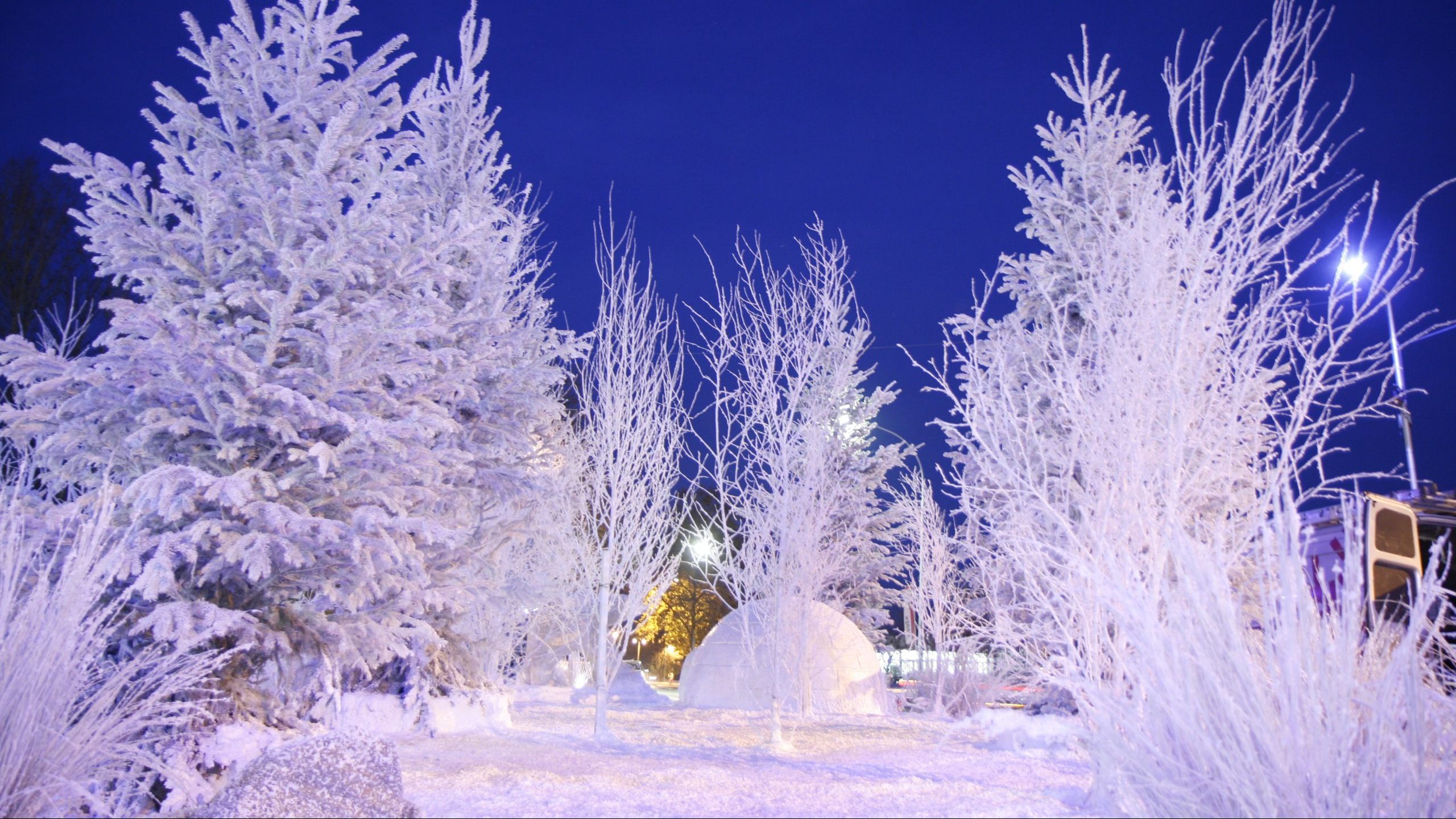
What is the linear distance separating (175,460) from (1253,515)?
7.16m

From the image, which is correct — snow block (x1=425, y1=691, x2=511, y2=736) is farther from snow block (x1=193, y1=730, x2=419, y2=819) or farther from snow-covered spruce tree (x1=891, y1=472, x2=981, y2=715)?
snow-covered spruce tree (x1=891, y1=472, x2=981, y2=715)

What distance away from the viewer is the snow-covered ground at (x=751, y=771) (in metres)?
4.66

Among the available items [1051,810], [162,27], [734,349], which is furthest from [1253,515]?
[162,27]

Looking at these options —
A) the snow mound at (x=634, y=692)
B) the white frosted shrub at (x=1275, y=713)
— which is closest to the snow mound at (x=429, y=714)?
the snow mound at (x=634, y=692)

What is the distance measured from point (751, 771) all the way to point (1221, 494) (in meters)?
3.94

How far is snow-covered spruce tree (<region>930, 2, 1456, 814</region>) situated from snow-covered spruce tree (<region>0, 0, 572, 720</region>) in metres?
4.20

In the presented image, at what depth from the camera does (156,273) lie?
6328 mm

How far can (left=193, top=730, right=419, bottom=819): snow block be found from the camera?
4.21 m

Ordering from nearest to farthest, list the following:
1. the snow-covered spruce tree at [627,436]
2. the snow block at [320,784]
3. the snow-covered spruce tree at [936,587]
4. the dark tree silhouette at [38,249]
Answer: the snow block at [320,784], the snow-covered spruce tree at [627,436], the snow-covered spruce tree at [936,587], the dark tree silhouette at [38,249]

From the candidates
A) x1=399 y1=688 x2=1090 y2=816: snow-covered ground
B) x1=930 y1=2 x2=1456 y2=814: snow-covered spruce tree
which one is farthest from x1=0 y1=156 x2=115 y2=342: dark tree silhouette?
x1=930 y1=2 x2=1456 y2=814: snow-covered spruce tree

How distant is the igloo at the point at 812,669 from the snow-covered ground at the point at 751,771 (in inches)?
67.1

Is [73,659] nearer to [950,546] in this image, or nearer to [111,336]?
[111,336]

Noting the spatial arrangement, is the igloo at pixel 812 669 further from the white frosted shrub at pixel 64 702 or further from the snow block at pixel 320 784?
the white frosted shrub at pixel 64 702

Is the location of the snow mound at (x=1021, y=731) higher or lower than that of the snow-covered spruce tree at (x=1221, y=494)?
lower
